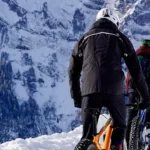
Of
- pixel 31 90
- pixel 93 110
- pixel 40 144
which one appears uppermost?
pixel 31 90

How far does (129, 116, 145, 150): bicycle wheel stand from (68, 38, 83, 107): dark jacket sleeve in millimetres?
1410

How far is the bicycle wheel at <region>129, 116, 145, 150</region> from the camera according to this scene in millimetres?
6028

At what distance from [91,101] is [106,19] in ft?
2.65

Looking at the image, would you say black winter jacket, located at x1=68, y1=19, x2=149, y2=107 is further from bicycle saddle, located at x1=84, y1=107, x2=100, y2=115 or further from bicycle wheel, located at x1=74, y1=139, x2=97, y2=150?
bicycle wheel, located at x1=74, y1=139, x2=97, y2=150

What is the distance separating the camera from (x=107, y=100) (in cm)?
453

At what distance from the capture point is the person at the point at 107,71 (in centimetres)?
448

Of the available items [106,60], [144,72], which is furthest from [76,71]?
[144,72]

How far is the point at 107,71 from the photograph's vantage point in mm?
4480

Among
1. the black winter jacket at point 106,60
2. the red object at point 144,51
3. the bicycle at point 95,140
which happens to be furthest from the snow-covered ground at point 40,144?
the black winter jacket at point 106,60

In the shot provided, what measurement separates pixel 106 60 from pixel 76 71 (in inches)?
16.9

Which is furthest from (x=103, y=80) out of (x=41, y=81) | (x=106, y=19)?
(x=41, y=81)

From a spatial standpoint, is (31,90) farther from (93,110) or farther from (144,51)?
(93,110)

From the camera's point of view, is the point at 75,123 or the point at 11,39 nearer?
the point at 75,123

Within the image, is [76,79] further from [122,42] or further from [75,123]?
[75,123]
